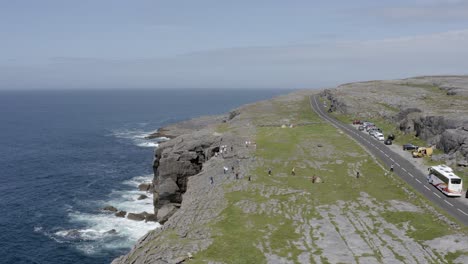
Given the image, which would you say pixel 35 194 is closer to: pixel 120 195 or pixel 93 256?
pixel 120 195

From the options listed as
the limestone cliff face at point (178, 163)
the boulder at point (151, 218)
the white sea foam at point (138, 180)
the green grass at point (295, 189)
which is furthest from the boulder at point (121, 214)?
the green grass at point (295, 189)

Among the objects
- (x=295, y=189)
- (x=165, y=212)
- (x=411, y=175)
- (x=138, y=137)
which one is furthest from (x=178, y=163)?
(x=138, y=137)

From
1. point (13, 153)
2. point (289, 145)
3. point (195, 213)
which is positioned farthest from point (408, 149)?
point (13, 153)

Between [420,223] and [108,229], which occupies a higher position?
[420,223]

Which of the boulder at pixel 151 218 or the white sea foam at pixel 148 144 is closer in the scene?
the boulder at pixel 151 218

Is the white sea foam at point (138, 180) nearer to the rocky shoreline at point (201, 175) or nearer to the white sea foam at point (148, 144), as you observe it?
the rocky shoreline at point (201, 175)

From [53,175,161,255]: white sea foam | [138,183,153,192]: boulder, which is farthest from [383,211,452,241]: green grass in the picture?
[138,183,153,192]: boulder

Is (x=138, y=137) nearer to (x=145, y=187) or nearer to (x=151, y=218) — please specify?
(x=145, y=187)
